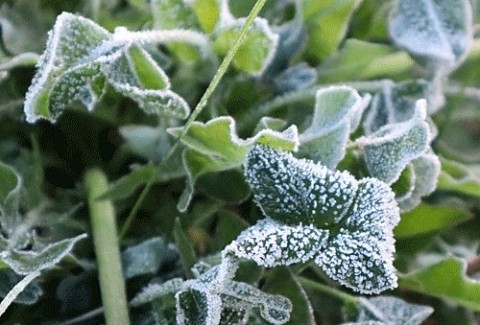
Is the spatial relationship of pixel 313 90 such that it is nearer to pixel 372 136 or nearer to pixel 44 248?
pixel 372 136

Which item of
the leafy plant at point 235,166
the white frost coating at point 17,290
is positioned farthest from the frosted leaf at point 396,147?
the white frost coating at point 17,290

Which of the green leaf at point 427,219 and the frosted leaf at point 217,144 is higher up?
the frosted leaf at point 217,144

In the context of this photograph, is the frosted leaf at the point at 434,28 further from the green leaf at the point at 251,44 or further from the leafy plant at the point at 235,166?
the green leaf at the point at 251,44

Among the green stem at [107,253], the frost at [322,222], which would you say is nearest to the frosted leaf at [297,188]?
the frost at [322,222]

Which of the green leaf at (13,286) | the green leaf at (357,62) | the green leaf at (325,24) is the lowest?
the green leaf at (13,286)

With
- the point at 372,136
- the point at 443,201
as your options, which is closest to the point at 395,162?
the point at 372,136

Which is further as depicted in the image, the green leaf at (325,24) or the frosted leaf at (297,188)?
the green leaf at (325,24)

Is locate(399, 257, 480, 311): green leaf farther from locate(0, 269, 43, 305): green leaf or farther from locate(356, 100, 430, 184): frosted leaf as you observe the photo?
locate(0, 269, 43, 305): green leaf
